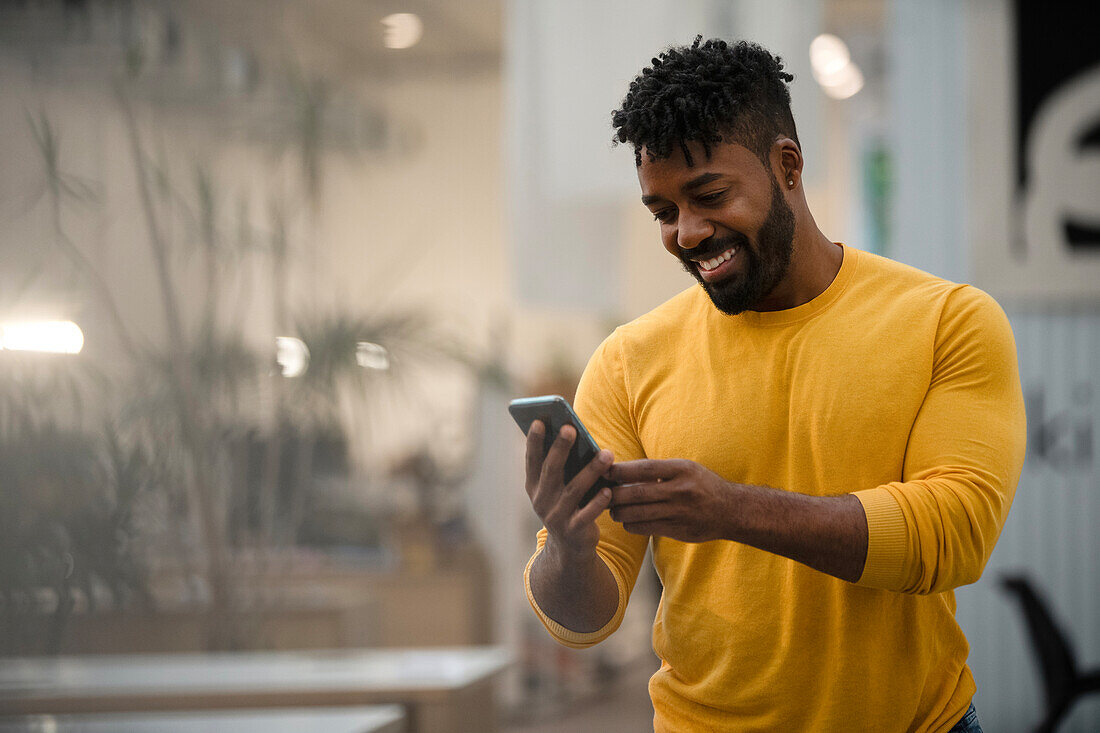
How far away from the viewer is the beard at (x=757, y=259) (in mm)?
931

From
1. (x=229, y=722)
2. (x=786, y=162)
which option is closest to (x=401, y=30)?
(x=229, y=722)

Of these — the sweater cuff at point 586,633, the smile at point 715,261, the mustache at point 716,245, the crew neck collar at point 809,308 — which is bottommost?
the sweater cuff at point 586,633

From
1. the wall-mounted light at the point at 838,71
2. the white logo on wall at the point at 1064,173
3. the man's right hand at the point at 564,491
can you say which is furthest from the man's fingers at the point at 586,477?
the wall-mounted light at the point at 838,71

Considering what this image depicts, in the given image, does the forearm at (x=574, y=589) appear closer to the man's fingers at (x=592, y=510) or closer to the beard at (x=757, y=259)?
the man's fingers at (x=592, y=510)

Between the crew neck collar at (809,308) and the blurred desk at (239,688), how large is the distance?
1.50 m

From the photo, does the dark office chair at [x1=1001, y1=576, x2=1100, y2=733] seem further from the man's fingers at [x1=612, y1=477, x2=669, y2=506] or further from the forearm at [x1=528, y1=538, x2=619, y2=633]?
the man's fingers at [x1=612, y1=477, x2=669, y2=506]

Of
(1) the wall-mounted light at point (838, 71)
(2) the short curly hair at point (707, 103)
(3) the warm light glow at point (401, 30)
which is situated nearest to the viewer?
(2) the short curly hair at point (707, 103)

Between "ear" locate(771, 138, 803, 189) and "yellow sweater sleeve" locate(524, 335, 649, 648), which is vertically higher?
"ear" locate(771, 138, 803, 189)

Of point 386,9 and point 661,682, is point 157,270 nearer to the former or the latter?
point 386,9

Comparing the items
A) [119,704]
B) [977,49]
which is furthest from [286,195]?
[977,49]

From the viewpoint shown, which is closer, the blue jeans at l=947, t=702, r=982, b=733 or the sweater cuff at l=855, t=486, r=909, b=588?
the sweater cuff at l=855, t=486, r=909, b=588

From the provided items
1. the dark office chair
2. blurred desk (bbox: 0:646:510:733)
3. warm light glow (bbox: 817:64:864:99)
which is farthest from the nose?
warm light glow (bbox: 817:64:864:99)

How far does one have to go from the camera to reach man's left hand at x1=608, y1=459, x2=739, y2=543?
0.81 metres

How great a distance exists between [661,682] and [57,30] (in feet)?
7.34
